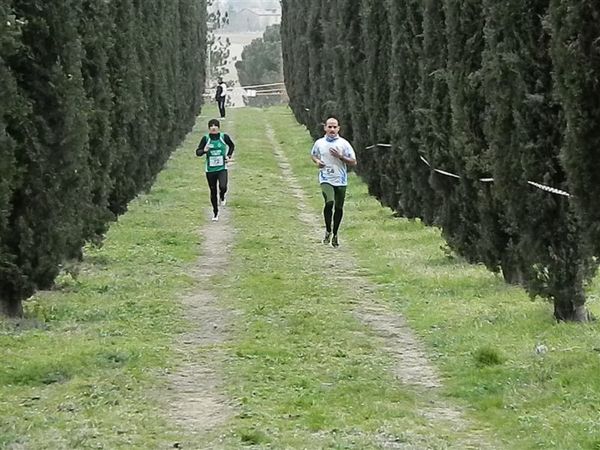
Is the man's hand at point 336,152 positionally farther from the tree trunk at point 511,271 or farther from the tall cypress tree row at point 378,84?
the tall cypress tree row at point 378,84

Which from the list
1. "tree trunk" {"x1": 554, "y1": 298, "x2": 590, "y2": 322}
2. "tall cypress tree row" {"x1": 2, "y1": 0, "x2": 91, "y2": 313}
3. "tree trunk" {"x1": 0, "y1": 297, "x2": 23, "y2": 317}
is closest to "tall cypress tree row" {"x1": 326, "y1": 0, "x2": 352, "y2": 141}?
"tall cypress tree row" {"x1": 2, "y1": 0, "x2": 91, "y2": 313}

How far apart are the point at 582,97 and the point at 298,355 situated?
3134 millimetres

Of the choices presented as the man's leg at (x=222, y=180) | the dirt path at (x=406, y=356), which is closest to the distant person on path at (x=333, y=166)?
the dirt path at (x=406, y=356)

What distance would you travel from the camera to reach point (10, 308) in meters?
11.2

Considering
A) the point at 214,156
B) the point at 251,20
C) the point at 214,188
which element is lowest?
the point at 251,20

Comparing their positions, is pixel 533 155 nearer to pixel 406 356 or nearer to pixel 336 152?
pixel 406 356

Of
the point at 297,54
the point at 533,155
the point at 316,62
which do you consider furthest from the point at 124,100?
the point at 297,54

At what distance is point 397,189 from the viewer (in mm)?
20406

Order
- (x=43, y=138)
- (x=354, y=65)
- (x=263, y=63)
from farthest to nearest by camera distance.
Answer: (x=263, y=63) < (x=354, y=65) < (x=43, y=138)

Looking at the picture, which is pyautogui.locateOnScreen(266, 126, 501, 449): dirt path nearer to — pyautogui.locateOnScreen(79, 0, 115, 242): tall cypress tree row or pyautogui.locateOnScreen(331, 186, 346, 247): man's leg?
pyautogui.locateOnScreen(331, 186, 346, 247): man's leg

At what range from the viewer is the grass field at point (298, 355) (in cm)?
725

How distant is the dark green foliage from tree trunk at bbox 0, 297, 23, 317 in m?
65.2

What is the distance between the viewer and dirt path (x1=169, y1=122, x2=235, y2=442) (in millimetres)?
7677

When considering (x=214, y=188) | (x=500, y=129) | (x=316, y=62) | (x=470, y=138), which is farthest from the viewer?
(x=316, y=62)
